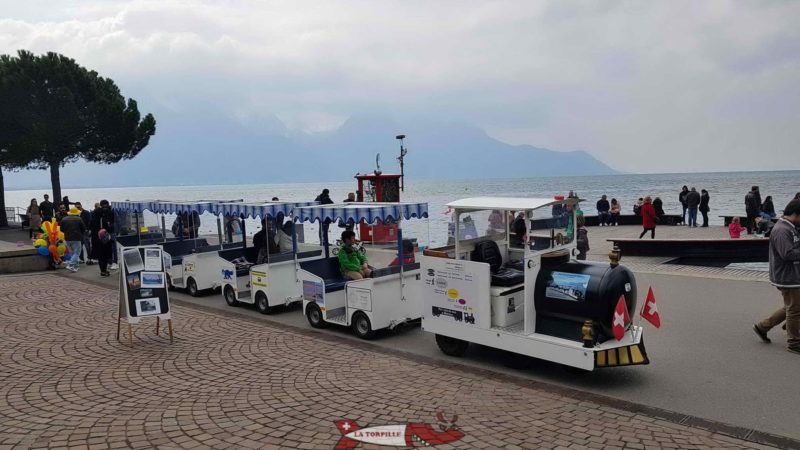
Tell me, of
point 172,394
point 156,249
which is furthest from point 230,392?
point 156,249

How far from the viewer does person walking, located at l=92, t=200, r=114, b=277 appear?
53.4ft

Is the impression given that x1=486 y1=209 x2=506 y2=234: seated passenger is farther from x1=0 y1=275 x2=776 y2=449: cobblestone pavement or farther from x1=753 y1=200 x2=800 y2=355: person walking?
x1=753 y1=200 x2=800 y2=355: person walking

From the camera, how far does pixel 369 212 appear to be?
926 cm

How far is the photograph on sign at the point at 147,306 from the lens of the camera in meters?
9.11

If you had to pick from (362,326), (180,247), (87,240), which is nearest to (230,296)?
(362,326)

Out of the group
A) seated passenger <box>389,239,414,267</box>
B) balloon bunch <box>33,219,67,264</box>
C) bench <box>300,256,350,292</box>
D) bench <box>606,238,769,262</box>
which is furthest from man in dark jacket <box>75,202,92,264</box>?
bench <box>606,238,769,262</box>

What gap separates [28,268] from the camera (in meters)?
17.5

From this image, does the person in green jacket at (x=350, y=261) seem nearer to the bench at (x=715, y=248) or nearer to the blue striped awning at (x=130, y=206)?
the blue striped awning at (x=130, y=206)

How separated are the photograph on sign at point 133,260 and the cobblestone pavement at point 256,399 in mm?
1185

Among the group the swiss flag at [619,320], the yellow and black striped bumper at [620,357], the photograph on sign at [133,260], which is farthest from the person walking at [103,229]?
the swiss flag at [619,320]

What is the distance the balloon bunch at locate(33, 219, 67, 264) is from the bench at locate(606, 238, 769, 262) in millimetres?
16522

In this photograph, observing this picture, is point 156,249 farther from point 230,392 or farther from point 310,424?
point 310,424

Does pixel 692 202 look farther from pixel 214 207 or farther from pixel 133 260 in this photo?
pixel 133 260

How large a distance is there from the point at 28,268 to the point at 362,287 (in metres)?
13.4
